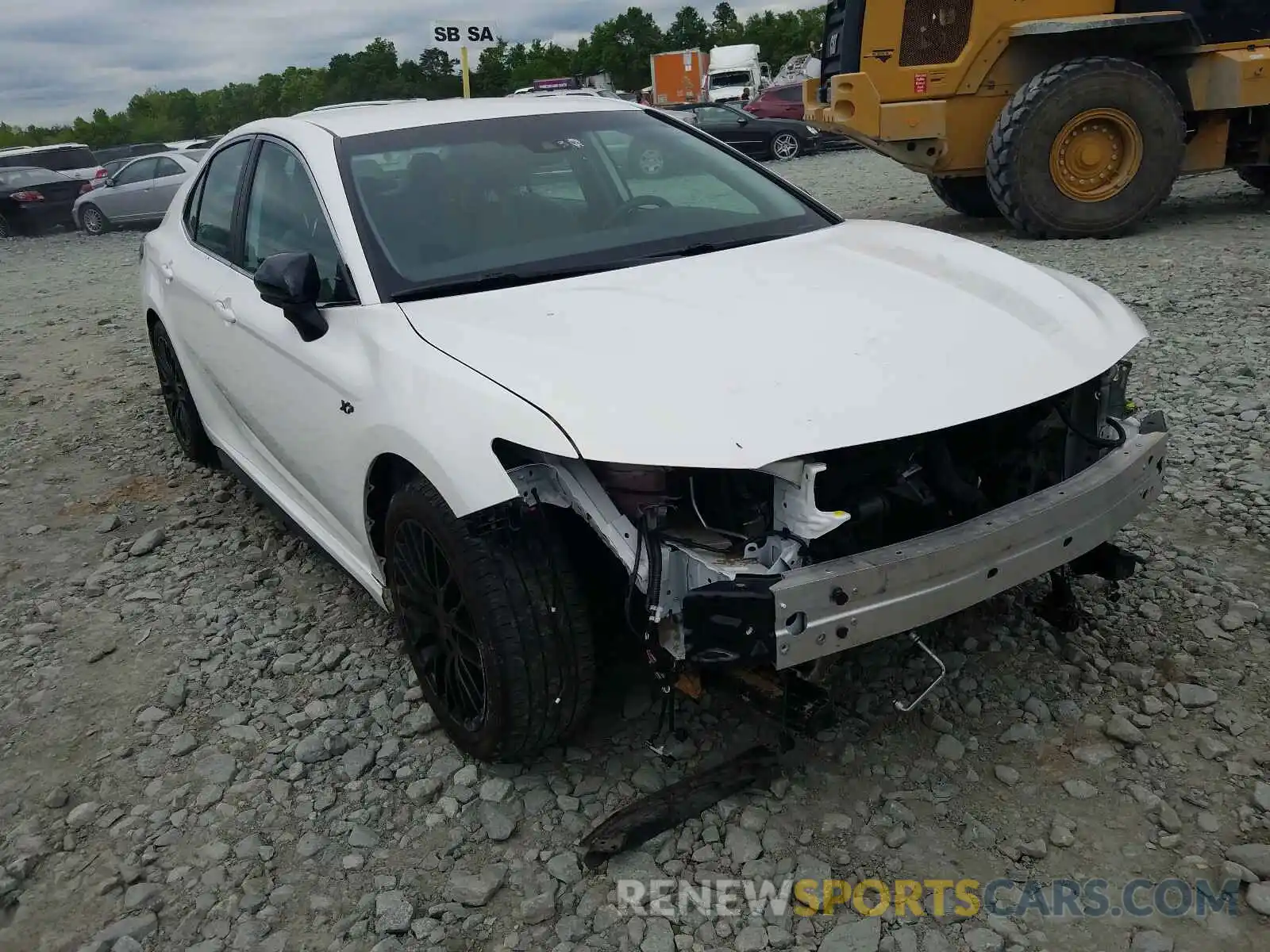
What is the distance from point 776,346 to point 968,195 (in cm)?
802

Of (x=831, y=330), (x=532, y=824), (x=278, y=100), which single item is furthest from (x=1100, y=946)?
(x=278, y=100)

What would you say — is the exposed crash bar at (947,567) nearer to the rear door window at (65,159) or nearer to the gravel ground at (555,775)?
the gravel ground at (555,775)

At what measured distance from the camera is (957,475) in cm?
245

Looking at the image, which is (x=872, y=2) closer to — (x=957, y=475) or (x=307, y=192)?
(x=307, y=192)

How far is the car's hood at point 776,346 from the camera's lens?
2141 mm

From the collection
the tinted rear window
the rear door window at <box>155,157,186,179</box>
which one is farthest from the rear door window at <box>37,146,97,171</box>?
the rear door window at <box>155,157,186,179</box>

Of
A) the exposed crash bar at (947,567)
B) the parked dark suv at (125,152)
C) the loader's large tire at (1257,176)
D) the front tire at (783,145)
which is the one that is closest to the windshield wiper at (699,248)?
the exposed crash bar at (947,567)

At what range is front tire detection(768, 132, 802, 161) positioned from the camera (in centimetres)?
2045

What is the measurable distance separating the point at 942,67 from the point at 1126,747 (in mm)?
6841

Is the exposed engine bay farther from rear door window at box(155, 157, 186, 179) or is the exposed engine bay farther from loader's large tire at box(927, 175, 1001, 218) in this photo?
rear door window at box(155, 157, 186, 179)

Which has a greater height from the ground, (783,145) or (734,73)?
(734,73)

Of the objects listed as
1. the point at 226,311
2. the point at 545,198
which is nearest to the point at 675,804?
the point at 545,198

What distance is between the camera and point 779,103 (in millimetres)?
22000

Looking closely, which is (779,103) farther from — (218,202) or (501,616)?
(501,616)
